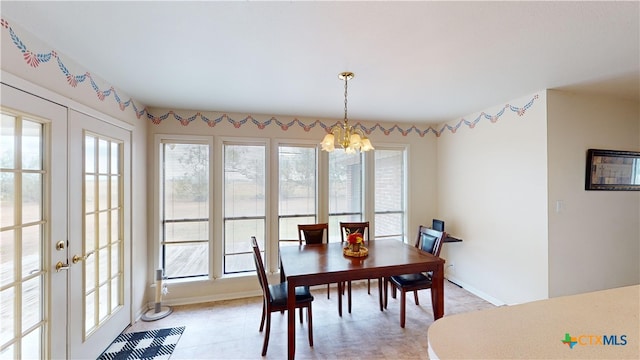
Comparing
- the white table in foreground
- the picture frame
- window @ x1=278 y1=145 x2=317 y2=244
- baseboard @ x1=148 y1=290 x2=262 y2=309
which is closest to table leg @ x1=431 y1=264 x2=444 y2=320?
the white table in foreground

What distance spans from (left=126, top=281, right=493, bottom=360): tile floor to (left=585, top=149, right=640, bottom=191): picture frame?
1.77 metres

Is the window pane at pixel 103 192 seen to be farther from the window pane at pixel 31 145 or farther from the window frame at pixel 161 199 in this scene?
the window frame at pixel 161 199

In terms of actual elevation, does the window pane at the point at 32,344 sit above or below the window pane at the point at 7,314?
below

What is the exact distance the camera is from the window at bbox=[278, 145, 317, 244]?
11.5 feet

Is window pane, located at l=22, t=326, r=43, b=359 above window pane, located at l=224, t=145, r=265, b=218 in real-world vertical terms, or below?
below

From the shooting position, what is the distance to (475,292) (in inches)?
130

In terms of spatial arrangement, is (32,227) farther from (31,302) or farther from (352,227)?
(352,227)

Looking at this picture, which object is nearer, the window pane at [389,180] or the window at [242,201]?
the window at [242,201]

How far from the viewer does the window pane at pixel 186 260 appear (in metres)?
3.16

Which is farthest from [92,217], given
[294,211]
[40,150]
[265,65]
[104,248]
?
[294,211]

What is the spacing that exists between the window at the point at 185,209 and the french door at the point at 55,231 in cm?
74

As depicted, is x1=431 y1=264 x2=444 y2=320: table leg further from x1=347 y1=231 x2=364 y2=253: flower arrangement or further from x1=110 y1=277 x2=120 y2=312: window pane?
x1=110 y1=277 x2=120 y2=312: window pane

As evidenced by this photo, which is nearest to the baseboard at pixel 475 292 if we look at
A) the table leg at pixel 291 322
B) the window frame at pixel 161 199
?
the table leg at pixel 291 322

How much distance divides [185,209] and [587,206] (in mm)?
4507
